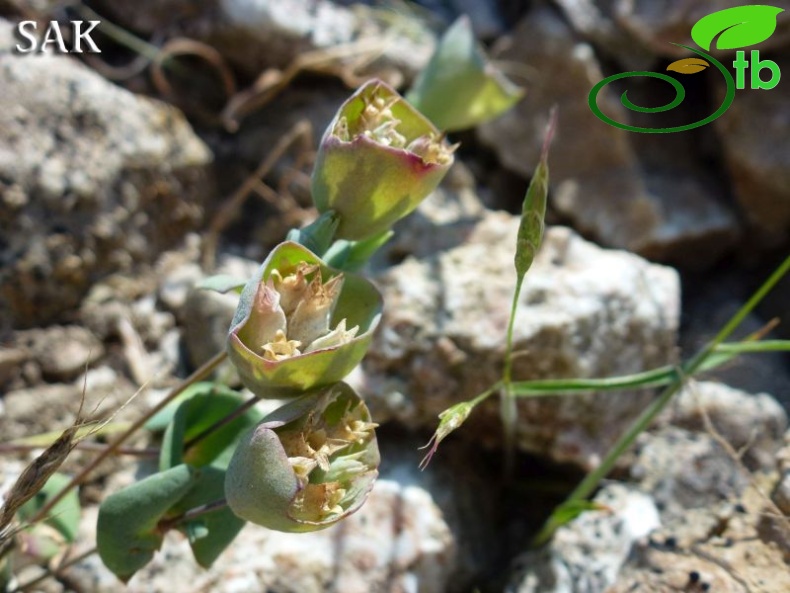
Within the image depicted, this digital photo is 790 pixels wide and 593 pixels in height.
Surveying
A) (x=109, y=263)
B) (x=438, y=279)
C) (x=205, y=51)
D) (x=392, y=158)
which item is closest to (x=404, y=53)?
(x=205, y=51)

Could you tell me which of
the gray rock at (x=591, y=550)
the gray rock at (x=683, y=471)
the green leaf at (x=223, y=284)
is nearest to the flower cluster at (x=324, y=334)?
the green leaf at (x=223, y=284)

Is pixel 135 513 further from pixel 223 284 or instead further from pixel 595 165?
pixel 595 165

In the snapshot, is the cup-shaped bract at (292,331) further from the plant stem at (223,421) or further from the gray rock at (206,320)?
the gray rock at (206,320)

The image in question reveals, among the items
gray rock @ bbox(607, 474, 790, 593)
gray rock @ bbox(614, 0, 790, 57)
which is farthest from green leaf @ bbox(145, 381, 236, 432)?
gray rock @ bbox(614, 0, 790, 57)

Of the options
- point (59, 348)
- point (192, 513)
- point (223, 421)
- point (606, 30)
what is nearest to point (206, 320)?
point (59, 348)

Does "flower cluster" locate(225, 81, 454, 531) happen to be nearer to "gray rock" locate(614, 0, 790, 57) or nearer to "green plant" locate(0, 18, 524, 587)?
"green plant" locate(0, 18, 524, 587)
